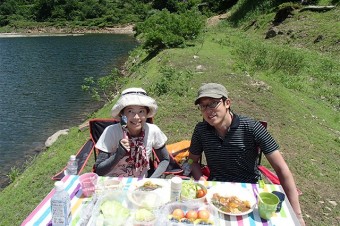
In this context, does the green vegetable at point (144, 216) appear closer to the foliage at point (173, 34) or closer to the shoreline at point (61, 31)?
the foliage at point (173, 34)

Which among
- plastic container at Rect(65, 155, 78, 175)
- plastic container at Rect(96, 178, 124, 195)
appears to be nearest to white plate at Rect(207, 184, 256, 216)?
plastic container at Rect(96, 178, 124, 195)

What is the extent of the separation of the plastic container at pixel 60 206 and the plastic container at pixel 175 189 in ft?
2.52

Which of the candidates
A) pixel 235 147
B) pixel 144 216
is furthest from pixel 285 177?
pixel 144 216

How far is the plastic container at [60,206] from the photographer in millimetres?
2156

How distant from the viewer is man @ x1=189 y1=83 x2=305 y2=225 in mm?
2975

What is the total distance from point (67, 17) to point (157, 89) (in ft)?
223

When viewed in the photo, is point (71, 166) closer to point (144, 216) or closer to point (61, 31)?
point (144, 216)

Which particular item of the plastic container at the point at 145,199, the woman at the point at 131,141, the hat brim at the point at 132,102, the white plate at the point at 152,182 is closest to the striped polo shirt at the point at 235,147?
the woman at the point at 131,141

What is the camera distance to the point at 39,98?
15383 mm

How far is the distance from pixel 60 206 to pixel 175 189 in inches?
33.1

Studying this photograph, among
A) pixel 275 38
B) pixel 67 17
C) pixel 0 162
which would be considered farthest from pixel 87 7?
pixel 0 162

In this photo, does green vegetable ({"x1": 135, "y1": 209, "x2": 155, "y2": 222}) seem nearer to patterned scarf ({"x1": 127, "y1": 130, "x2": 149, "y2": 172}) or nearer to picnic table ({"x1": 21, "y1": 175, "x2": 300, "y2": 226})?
picnic table ({"x1": 21, "y1": 175, "x2": 300, "y2": 226})

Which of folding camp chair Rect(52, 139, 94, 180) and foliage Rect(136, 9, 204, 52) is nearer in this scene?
folding camp chair Rect(52, 139, 94, 180)

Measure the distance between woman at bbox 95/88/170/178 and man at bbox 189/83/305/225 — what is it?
46 centimetres
